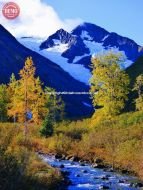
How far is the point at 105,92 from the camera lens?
210ft

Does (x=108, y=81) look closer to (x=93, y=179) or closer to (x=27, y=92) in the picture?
(x=27, y=92)

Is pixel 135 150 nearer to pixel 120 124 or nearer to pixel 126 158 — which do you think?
pixel 126 158

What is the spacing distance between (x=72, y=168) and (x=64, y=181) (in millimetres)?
9087

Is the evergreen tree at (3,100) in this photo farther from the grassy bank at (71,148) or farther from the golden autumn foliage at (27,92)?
the golden autumn foliage at (27,92)

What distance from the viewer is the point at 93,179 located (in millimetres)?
38000

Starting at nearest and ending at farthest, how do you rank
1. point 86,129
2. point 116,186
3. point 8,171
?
point 8,171
point 116,186
point 86,129

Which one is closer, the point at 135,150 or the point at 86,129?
the point at 135,150

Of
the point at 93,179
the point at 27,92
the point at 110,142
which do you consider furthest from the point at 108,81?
the point at 93,179

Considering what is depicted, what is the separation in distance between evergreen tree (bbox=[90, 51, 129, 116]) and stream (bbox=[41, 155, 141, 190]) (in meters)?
17.6

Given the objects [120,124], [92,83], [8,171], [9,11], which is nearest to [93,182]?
[9,11]

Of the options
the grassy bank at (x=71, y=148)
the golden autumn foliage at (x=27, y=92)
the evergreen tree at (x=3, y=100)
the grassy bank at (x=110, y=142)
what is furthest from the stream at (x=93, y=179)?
the evergreen tree at (x=3, y=100)

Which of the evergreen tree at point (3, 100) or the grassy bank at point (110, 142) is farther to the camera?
the evergreen tree at point (3, 100)

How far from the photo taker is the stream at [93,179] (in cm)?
3425

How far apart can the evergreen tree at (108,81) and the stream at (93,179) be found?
17.6 meters
